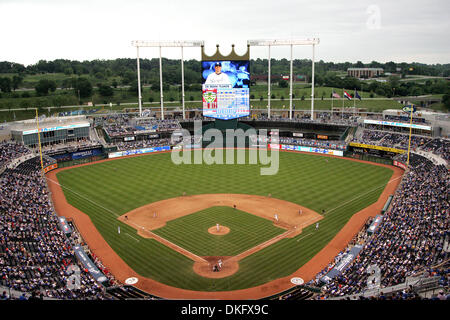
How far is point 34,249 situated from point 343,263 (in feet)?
75.5

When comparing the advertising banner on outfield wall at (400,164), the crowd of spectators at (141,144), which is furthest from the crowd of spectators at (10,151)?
the advertising banner on outfield wall at (400,164)

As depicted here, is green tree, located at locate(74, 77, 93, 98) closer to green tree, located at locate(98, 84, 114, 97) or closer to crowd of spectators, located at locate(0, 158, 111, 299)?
green tree, located at locate(98, 84, 114, 97)

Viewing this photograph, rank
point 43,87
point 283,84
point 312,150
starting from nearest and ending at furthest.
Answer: point 312,150 → point 43,87 → point 283,84

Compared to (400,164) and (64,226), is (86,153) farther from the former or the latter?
(400,164)

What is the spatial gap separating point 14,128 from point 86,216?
1312 inches

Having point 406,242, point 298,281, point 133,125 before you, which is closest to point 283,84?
point 133,125

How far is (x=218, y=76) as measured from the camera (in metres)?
70.2

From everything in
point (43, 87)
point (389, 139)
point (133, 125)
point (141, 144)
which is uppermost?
point (43, 87)

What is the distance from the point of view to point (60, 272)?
2511 cm

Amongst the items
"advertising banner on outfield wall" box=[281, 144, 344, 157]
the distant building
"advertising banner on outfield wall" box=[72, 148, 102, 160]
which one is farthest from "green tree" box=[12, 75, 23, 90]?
the distant building

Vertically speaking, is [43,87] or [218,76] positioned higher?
[218,76]

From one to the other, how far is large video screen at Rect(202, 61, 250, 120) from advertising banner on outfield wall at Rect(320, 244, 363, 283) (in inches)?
1815

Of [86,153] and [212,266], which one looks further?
[86,153]

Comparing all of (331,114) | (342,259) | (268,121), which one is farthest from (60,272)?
(331,114)
